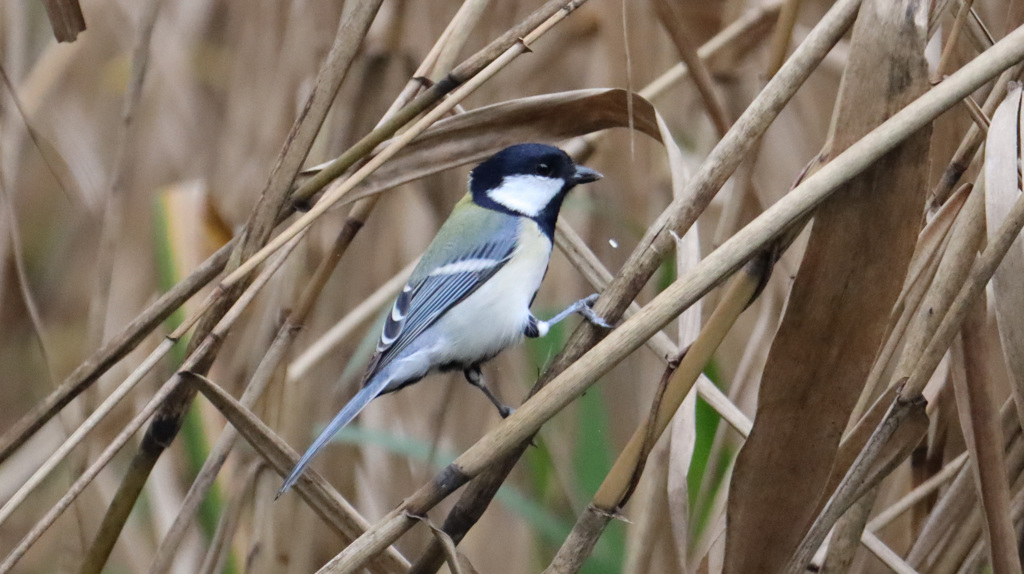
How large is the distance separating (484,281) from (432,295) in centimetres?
12

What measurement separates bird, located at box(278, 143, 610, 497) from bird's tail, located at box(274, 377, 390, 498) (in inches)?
0.8

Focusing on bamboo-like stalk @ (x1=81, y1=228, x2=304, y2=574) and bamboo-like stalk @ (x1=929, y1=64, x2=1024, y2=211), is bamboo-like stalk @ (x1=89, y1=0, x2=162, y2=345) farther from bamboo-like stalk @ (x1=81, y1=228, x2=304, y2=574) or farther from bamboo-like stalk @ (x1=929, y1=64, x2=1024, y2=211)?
bamboo-like stalk @ (x1=929, y1=64, x2=1024, y2=211)

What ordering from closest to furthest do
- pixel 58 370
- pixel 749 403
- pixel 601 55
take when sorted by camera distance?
1. pixel 749 403
2. pixel 601 55
3. pixel 58 370

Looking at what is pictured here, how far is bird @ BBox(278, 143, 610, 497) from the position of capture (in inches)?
68.4

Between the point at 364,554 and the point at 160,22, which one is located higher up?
the point at 160,22

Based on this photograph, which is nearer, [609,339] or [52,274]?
[609,339]

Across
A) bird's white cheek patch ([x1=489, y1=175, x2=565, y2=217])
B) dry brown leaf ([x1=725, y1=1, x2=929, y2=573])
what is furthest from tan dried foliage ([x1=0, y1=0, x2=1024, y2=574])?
Result: bird's white cheek patch ([x1=489, y1=175, x2=565, y2=217])

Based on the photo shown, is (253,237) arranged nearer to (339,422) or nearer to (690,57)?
(339,422)

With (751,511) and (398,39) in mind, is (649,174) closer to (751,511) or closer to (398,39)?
(398,39)

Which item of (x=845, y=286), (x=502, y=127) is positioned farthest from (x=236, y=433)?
(x=845, y=286)

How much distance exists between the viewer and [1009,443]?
4.47 ft

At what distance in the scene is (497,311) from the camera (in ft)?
5.96

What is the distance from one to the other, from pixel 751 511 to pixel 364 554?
1.55 feet

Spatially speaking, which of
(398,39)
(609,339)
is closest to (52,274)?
(398,39)
